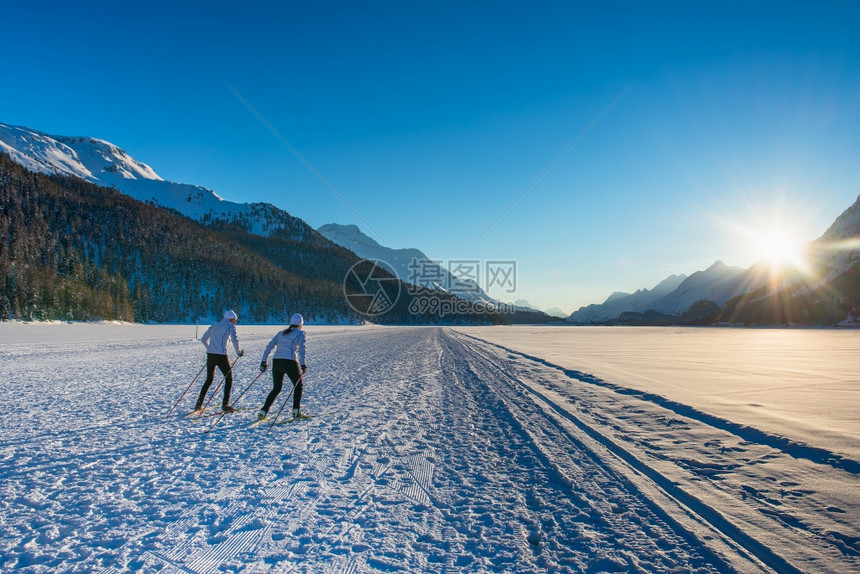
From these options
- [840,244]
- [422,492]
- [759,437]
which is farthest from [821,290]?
[422,492]

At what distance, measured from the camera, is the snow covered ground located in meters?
3.40

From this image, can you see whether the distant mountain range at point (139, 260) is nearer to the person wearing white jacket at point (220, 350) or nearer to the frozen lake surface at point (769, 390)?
the person wearing white jacket at point (220, 350)

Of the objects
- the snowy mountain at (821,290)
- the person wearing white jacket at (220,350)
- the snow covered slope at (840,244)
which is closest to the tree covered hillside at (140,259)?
the person wearing white jacket at (220,350)

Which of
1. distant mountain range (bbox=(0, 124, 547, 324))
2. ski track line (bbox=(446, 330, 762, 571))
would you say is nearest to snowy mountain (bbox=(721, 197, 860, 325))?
ski track line (bbox=(446, 330, 762, 571))

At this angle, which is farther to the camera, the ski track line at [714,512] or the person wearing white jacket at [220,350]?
the person wearing white jacket at [220,350]

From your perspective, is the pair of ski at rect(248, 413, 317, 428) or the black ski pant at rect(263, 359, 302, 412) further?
the black ski pant at rect(263, 359, 302, 412)

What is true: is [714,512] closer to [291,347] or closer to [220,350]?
[291,347]

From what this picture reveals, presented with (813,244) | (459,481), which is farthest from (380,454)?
(813,244)

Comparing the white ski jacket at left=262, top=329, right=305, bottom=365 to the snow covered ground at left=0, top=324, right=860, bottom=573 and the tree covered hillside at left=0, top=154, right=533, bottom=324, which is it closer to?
the snow covered ground at left=0, top=324, right=860, bottom=573

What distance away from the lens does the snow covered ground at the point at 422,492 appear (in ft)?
11.1

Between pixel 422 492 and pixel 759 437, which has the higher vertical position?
pixel 759 437

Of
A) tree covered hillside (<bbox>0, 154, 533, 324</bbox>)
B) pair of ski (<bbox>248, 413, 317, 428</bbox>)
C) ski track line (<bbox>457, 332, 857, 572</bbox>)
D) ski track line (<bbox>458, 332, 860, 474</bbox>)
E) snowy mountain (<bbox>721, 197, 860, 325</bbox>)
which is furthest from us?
snowy mountain (<bbox>721, 197, 860, 325</bbox>)

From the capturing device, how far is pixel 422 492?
474 centimetres

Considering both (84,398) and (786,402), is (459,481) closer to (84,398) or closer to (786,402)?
(786,402)
